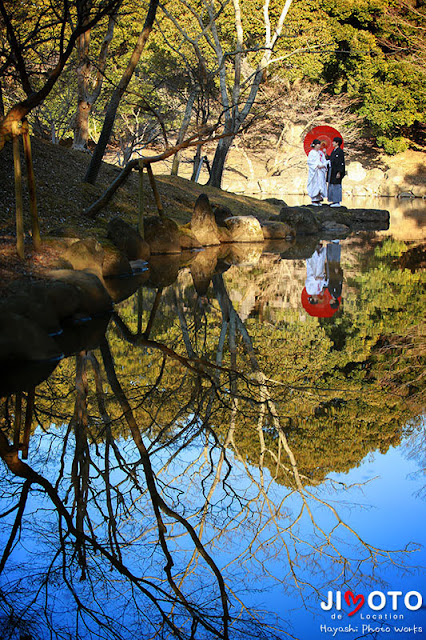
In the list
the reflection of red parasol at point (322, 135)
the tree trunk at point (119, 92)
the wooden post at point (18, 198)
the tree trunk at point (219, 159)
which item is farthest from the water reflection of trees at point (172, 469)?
the reflection of red parasol at point (322, 135)

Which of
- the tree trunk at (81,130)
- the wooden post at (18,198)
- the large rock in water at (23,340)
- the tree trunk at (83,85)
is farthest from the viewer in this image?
the tree trunk at (81,130)

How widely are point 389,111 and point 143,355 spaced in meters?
40.3

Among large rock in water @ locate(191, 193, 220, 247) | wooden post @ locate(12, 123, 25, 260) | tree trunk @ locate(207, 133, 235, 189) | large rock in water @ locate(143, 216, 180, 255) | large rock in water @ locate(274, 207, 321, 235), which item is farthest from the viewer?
tree trunk @ locate(207, 133, 235, 189)

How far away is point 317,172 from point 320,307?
17835 mm

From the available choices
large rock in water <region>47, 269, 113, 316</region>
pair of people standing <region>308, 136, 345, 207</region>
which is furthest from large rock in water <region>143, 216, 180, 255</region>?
pair of people standing <region>308, 136, 345, 207</region>

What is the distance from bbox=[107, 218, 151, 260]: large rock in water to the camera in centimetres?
1105

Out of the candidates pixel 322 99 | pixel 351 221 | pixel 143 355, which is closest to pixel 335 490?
pixel 143 355

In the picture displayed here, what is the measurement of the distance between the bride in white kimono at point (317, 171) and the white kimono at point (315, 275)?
11.7 metres

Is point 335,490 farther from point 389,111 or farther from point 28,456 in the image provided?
point 389,111

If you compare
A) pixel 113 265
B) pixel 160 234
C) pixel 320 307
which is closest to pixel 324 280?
pixel 320 307

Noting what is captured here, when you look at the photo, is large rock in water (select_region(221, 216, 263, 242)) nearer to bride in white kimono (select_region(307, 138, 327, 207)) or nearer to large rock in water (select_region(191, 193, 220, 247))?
large rock in water (select_region(191, 193, 220, 247))

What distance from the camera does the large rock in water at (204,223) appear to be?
14094mm

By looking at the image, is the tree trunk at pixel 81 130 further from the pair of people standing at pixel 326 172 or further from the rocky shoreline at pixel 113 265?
the pair of people standing at pixel 326 172

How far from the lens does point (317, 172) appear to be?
82.2ft
